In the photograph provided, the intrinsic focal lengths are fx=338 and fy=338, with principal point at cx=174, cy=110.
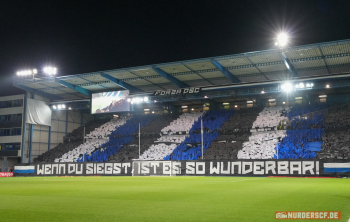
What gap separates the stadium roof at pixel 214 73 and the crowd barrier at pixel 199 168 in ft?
34.4

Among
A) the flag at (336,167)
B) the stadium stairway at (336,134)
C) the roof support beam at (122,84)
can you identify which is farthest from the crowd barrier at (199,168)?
the roof support beam at (122,84)

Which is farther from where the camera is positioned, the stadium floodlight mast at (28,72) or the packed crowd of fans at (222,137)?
the stadium floodlight mast at (28,72)

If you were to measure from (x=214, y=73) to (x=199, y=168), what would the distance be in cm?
1286

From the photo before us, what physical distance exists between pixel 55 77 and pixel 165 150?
16415 millimetres

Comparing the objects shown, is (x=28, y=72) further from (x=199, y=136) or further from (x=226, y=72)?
(x=226, y=72)

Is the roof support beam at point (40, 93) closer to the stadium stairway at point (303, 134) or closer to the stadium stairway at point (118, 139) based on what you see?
the stadium stairway at point (118, 139)

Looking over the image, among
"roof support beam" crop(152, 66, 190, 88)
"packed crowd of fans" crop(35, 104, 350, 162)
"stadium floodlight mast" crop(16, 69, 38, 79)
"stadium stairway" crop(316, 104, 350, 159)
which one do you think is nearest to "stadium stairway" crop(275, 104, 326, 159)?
"packed crowd of fans" crop(35, 104, 350, 162)

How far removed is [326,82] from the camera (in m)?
36.2

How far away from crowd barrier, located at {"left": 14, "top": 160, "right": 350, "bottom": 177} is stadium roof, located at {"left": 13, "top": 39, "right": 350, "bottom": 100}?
10480 millimetres

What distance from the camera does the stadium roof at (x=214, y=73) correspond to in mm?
32719

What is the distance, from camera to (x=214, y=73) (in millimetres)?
39406

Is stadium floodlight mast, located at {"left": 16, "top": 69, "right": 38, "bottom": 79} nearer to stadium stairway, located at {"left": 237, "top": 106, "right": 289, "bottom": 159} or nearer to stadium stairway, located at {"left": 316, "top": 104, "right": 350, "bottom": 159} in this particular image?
stadium stairway, located at {"left": 237, "top": 106, "right": 289, "bottom": 159}

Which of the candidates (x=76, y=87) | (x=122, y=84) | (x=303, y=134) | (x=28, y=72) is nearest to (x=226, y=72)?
(x=303, y=134)

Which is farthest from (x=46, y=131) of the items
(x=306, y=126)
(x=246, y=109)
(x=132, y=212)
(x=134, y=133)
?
(x=132, y=212)
